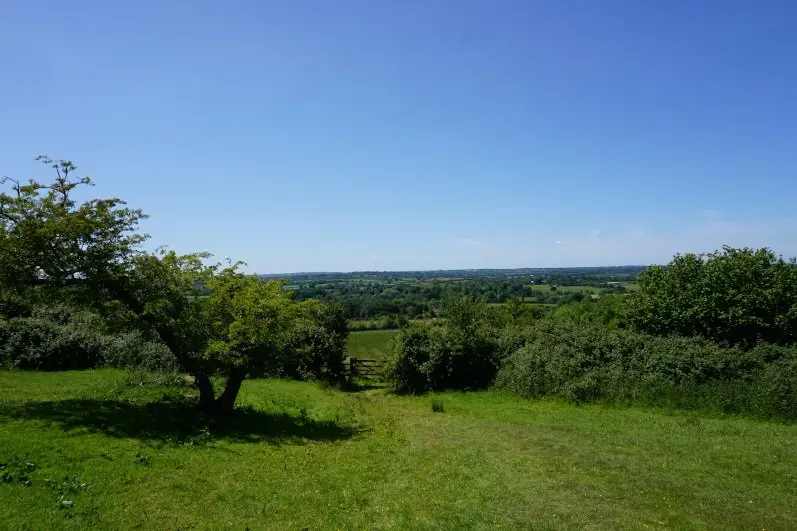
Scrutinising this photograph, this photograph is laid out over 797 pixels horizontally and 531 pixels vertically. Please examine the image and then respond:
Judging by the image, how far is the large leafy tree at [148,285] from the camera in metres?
14.1

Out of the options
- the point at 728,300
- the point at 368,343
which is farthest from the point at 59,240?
the point at 368,343

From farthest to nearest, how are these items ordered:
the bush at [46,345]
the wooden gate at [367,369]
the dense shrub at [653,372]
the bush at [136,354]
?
1. the wooden gate at [367,369]
2. the bush at [136,354]
3. the bush at [46,345]
4. the dense shrub at [653,372]

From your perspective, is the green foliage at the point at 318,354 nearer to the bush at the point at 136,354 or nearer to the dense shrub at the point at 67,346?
the bush at the point at 136,354

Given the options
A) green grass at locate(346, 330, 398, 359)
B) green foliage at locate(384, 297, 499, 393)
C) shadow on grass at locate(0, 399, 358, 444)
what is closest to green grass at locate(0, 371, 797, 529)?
shadow on grass at locate(0, 399, 358, 444)

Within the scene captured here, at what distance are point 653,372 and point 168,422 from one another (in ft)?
61.3

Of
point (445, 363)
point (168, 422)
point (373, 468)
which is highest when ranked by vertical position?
point (168, 422)

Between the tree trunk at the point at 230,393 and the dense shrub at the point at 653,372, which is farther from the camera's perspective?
the dense shrub at the point at 653,372

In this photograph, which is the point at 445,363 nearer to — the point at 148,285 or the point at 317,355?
the point at 317,355

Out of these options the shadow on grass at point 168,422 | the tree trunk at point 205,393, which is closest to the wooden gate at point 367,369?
the shadow on grass at point 168,422

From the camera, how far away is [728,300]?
957 inches

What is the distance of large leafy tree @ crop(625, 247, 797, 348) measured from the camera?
76.3 feet

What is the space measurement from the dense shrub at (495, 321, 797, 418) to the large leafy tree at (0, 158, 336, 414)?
12.9 m

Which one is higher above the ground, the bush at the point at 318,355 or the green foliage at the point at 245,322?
the green foliage at the point at 245,322

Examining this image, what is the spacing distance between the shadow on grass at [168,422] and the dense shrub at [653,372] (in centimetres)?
1087
